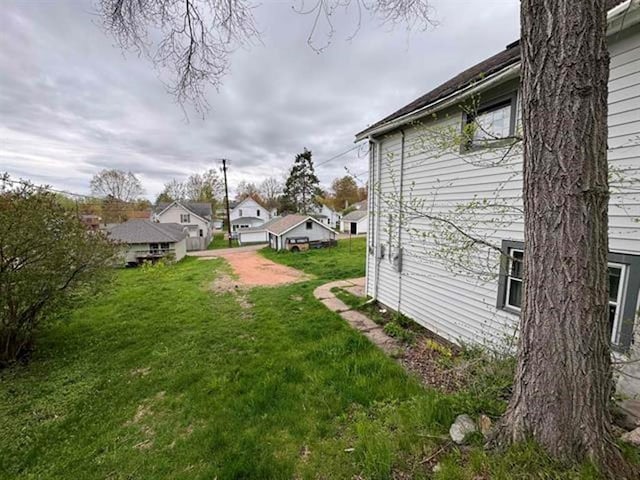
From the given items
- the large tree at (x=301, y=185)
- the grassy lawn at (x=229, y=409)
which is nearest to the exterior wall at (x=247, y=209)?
the large tree at (x=301, y=185)

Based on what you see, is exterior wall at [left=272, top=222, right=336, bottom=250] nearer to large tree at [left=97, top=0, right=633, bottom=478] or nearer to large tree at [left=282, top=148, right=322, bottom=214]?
large tree at [left=282, top=148, right=322, bottom=214]

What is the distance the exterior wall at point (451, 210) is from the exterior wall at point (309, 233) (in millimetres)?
16577

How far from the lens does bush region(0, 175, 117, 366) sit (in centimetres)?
456

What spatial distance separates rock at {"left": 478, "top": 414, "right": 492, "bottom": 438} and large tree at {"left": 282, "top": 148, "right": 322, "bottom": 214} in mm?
41317

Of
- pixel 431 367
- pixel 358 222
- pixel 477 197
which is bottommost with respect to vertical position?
pixel 431 367

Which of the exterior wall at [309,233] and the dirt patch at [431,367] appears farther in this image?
the exterior wall at [309,233]

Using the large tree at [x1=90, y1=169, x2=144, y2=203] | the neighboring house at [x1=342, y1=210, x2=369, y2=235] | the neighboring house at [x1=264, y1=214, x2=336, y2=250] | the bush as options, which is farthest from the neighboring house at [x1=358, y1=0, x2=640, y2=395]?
the large tree at [x1=90, y1=169, x2=144, y2=203]

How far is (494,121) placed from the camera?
407cm

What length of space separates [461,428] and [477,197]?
3368mm

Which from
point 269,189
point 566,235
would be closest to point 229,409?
point 566,235

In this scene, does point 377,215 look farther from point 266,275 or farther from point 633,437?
point 266,275

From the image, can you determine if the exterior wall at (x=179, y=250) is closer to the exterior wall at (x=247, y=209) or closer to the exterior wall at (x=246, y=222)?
the exterior wall at (x=246, y=222)

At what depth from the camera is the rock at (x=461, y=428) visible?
1.98 meters

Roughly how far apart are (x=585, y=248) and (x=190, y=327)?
7.24m
